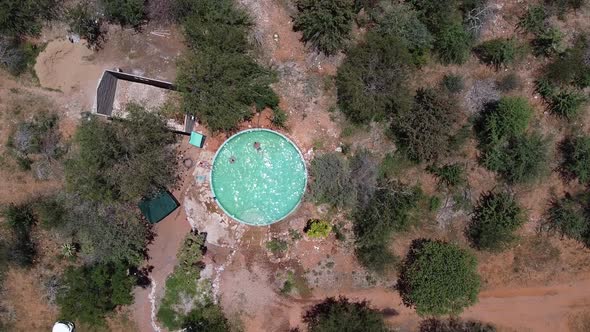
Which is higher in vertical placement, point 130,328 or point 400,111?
point 400,111

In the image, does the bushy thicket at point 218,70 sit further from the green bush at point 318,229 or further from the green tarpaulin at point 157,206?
the green bush at point 318,229

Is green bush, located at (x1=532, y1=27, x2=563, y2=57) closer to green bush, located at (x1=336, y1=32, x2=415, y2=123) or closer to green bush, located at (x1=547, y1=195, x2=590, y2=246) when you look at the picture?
green bush, located at (x1=336, y1=32, x2=415, y2=123)

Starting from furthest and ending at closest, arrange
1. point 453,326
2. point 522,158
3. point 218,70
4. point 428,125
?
point 453,326, point 522,158, point 428,125, point 218,70

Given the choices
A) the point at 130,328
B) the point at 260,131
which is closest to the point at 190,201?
the point at 260,131

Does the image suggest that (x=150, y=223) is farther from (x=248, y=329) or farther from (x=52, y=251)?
(x=248, y=329)

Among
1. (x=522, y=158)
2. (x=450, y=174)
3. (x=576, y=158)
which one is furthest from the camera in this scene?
(x=450, y=174)

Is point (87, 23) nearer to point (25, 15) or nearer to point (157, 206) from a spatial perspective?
point (25, 15)

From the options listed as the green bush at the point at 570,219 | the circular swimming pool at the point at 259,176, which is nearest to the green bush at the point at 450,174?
the green bush at the point at 570,219

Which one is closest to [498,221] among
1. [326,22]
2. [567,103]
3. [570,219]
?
[570,219]
